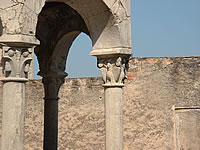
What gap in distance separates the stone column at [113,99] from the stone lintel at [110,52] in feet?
0.26

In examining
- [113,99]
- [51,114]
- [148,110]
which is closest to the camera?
[113,99]

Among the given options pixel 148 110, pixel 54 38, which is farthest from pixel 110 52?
pixel 148 110

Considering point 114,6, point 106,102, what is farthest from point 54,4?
point 106,102

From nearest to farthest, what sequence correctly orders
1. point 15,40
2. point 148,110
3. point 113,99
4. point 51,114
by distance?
1. point 15,40
2. point 113,99
3. point 51,114
4. point 148,110

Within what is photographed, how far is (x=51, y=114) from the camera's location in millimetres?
7039

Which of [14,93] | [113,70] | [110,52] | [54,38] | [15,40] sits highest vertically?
[54,38]

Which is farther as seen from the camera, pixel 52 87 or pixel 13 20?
pixel 52 87

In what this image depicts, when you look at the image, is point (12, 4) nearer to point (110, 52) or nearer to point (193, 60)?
point (110, 52)

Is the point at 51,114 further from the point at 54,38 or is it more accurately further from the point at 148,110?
the point at 148,110

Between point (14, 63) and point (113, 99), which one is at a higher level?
point (14, 63)

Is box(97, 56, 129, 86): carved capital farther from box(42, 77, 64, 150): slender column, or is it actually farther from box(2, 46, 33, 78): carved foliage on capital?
box(42, 77, 64, 150): slender column

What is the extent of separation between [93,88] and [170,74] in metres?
2.46

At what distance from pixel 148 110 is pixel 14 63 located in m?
7.64

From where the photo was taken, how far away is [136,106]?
11.1 metres
